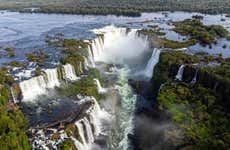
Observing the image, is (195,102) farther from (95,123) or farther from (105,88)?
(105,88)

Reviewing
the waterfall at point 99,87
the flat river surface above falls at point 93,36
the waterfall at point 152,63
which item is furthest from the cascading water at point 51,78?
the waterfall at point 152,63

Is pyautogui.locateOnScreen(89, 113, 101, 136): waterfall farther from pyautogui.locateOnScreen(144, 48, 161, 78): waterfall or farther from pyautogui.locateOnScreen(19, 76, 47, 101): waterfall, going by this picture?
pyautogui.locateOnScreen(144, 48, 161, 78): waterfall

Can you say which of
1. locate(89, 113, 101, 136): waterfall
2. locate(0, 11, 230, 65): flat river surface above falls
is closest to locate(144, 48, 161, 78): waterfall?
locate(0, 11, 230, 65): flat river surface above falls

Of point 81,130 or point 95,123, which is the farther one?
point 95,123

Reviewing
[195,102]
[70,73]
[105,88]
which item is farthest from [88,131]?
[70,73]

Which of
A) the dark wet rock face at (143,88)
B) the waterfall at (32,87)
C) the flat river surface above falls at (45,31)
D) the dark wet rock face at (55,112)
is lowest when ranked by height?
the dark wet rock face at (143,88)

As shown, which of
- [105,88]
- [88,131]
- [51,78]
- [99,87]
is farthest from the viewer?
[105,88]

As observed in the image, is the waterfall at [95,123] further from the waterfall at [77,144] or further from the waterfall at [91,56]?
the waterfall at [91,56]
